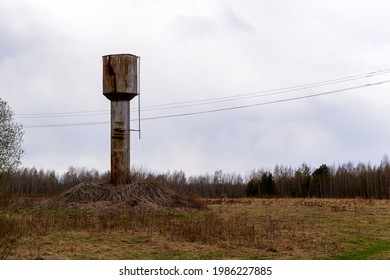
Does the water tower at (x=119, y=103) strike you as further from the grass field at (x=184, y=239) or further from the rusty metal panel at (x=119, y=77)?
the grass field at (x=184, y=239)

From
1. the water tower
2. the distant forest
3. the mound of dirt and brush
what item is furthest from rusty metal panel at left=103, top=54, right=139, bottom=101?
the distant forest

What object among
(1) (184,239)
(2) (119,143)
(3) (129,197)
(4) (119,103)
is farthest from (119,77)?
(1) (184,239)

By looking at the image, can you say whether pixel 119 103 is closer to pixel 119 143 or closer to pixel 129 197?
pixel 119 143

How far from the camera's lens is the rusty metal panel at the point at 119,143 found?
25797mm

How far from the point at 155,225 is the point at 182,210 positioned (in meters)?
7.02

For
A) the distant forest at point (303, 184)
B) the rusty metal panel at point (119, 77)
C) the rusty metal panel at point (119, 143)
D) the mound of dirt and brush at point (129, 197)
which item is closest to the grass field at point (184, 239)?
the mound of dirt and brush at point (129, 197)

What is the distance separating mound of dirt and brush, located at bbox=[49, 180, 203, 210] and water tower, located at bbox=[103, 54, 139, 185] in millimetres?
1041

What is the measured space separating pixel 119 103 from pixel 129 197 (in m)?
4.82

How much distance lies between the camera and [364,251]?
43.6 ft

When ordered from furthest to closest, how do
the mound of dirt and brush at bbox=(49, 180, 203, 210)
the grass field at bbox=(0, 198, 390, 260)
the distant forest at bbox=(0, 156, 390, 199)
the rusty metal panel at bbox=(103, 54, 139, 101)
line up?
the distant forest at bbox=(0, 156, 390, 199) < the rusty metal panel at bbox=(103, 54, 139, 101) < the mound of dirt and brush at bbox=(49, 180, 203, 210) < the grass field at bbox=(0, 198, 390, 260)

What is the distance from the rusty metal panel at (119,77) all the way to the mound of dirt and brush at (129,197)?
4383 mm

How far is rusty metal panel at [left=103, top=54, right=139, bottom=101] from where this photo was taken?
→ 25750 mm

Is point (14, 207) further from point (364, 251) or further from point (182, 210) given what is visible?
point (364, 251)

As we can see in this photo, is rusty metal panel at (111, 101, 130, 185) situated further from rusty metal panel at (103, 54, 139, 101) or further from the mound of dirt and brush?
the mound of dirt and brush
